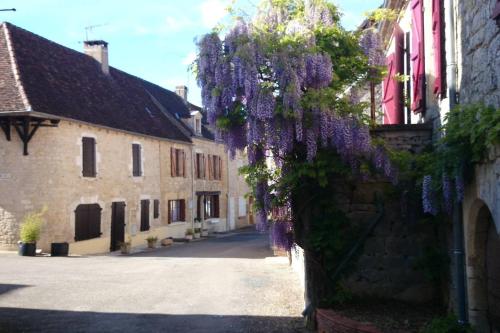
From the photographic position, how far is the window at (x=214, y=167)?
31688 mm

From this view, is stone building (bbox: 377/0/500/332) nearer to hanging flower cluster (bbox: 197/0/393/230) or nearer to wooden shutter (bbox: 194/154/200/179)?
hanging flower cluster (bbox: 197/0/393/230)

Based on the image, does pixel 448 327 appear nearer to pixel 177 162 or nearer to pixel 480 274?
pixel 480 274

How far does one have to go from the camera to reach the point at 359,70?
7422 millimetres

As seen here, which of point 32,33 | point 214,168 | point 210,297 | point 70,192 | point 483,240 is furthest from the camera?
point 214,168

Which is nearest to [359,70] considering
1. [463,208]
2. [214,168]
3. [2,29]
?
[463,208]

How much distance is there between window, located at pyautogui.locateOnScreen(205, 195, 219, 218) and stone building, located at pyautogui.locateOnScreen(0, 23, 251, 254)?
54.0 inches

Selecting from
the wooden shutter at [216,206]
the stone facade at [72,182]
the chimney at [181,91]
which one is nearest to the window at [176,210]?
the stone facade at [72,182]

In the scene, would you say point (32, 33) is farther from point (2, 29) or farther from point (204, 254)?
point (204, 254)

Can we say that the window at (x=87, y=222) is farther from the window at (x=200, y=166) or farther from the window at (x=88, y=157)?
the window at (x=200, y=166)

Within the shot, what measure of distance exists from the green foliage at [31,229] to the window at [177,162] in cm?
1025

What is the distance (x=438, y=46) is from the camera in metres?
6.11

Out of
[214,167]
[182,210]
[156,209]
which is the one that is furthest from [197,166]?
[156,209]

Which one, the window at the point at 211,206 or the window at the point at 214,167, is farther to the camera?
the window at the point at 214,167

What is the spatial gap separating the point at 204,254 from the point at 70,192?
5.05 meters
